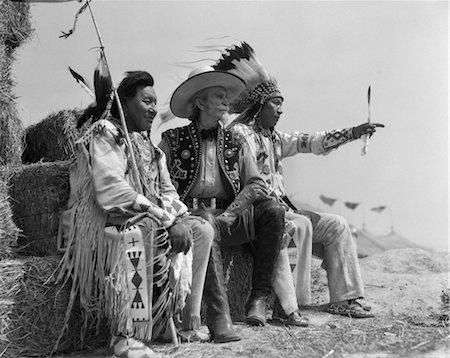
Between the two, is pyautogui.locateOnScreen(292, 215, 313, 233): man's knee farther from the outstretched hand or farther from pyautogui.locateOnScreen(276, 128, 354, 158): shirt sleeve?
pyautogui.locateOnScreen(276, 128, 354, 158): shirt sleeve

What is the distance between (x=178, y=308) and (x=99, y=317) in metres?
0.45

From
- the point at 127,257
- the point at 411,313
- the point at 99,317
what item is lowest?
the point at 411,313

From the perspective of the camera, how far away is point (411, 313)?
4.85 m

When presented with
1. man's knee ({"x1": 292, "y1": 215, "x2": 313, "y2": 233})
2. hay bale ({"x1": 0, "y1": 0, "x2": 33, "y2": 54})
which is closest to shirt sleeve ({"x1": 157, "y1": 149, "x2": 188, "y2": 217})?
man's knee ({"x1": 292, "y1": 215, "x2": 313, "y2": 233})

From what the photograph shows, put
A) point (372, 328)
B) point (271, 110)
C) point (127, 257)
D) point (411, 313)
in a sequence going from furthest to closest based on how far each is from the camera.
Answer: point (271, 110), point (411, 313), point (372, 328), point (127, 257)

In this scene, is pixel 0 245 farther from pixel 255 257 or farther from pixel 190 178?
pixel 255 257

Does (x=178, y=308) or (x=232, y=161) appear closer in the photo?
(x=178, y=308)

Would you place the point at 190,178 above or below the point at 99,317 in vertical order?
above

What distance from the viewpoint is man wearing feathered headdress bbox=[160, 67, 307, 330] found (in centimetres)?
426

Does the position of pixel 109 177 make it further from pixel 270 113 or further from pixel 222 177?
pixel 270 113

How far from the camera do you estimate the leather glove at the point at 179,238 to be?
3449 millimetres

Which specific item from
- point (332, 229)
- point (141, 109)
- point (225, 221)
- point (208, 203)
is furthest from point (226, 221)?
point (332, 229)

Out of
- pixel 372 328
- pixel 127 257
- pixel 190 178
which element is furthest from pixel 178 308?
pixel 372 328

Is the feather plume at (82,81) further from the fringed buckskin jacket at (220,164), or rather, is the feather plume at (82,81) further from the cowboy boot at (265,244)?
the cowboy boot at (265,244)
